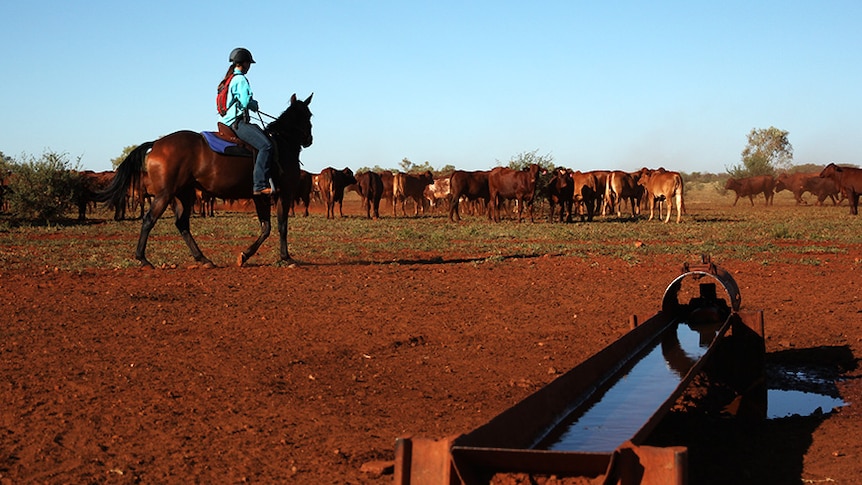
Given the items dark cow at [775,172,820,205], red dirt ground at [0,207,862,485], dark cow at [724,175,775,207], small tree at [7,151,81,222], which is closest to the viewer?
red dirt ground at [0,207,862,485]

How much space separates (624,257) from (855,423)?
1052 centimetres

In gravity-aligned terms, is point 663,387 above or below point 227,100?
below

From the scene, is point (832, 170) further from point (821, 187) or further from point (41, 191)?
point (41, 191)

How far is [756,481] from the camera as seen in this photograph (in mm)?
5285

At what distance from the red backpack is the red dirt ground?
2.36 metres

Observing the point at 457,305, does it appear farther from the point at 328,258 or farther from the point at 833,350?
the point at 328,258

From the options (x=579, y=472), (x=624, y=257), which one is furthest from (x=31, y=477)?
(x=624, y=257)

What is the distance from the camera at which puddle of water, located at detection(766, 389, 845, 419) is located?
25.0 feet

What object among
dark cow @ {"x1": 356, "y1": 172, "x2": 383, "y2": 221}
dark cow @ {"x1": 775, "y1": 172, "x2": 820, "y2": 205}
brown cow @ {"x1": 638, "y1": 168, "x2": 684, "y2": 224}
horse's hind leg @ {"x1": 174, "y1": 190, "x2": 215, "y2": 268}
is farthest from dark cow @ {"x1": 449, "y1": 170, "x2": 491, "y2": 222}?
dark cow @ {"x1": 775, "y1": 172, "x2": 820, "y2": 205}

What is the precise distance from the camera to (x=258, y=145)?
14031mm

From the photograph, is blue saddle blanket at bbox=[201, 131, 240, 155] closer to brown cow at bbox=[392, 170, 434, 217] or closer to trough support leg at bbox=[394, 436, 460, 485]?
trough support leg at bbox=[394, 436, 460, 485]

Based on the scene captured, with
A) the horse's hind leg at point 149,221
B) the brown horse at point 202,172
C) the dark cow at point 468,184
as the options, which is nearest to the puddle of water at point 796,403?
the brown horse at point 202,172

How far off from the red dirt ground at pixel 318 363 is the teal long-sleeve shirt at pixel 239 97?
2.31 m

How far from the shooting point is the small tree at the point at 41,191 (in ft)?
106
